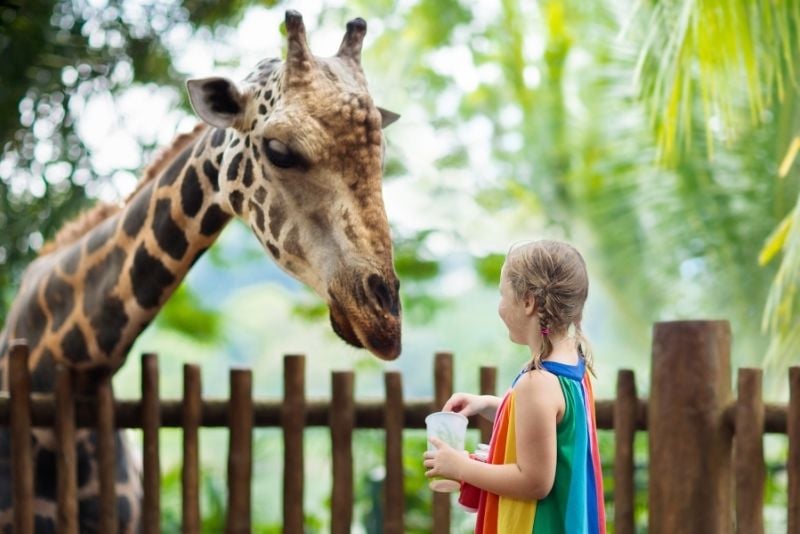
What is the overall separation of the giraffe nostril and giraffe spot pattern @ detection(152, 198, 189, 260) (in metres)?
0.76

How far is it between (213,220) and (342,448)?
920mm

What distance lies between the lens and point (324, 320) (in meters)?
9.03

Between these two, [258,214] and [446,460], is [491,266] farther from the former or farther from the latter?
[446,460]

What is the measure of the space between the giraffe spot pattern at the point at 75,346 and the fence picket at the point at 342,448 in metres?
0.78

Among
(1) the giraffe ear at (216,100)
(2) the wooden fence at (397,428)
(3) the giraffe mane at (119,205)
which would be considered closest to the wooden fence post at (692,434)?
(2) the wooden fence at (397,428)

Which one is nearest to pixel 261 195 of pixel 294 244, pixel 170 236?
pixel 294 244

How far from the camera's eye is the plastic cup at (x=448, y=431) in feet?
6.71

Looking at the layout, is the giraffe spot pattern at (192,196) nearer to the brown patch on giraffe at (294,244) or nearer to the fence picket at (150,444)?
the brown patch on giraffe at (294,244)

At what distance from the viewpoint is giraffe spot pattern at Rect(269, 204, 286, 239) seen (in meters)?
2.77

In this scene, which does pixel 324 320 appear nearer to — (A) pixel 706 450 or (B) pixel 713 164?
(B) pixel 713 164

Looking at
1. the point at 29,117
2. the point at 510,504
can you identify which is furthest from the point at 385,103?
the point at 510,504

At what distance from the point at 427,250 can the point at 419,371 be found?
12.9 meters

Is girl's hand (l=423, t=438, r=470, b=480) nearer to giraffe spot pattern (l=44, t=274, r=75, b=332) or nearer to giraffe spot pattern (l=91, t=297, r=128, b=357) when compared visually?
giraffe spot pattern (l=91, t=297, r=128, b=357)

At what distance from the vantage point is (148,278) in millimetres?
3107
